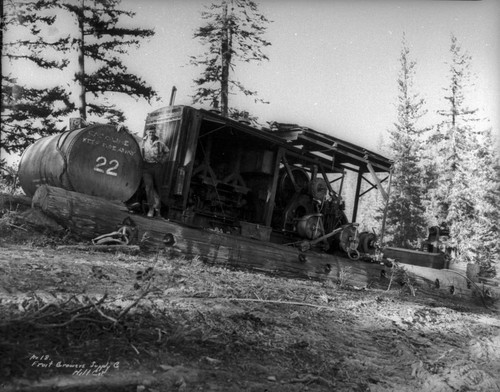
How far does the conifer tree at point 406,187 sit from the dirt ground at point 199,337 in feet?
91.0

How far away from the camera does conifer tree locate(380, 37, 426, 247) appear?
108 feet

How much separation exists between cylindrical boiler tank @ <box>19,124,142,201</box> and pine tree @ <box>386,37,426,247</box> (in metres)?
26.0

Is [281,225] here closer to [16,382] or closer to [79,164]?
[79,164]

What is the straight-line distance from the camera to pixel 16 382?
239 cm

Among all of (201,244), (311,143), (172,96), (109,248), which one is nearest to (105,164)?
(109,248)

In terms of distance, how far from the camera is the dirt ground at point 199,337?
8.99 feet

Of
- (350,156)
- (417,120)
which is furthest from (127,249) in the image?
(417,120)

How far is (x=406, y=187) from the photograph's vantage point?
3362 centimetres

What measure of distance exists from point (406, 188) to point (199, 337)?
32515mm

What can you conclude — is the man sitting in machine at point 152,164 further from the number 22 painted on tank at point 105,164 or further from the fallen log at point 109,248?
the fallen log at point 109,248

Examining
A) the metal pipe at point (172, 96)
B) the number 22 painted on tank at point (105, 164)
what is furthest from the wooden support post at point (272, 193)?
the number 22 painted on tank at point (105, 164)

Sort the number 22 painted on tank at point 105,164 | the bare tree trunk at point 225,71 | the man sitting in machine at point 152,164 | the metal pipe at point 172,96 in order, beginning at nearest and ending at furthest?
the number 22 painted on tank at point 105,164 → the man sitting in machine at point 152,164 → the metal pipe at point 172,96 → the bare tree trunk at point 225,71

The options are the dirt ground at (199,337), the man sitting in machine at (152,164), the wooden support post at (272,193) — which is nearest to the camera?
the dirt ground at (199,337)

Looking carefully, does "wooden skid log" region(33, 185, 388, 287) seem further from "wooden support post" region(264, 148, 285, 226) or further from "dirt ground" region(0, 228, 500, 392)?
"wooden support post" region(264, 148, 285, 226)
